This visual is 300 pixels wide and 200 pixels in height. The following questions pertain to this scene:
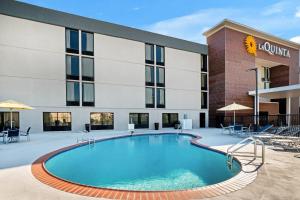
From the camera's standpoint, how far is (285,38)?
2764 cm

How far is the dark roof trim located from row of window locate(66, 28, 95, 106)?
83 cm

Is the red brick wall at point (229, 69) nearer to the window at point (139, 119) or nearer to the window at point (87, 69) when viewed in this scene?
the window at point (139, 119)

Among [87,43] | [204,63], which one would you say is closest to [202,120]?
[204,63]

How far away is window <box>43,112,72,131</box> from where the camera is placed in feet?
57.7

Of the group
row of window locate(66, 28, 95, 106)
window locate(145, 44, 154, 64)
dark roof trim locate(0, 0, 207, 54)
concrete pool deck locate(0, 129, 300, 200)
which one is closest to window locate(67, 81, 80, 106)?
row of window locate(66, 28, 95, 106)

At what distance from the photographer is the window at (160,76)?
2319cm

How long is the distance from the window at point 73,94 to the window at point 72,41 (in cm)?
303

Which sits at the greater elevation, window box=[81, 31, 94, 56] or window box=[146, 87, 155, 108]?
window box=[81, 31, 94, 56]

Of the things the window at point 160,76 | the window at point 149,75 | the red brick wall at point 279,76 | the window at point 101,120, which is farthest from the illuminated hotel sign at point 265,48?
the window at point 101,120

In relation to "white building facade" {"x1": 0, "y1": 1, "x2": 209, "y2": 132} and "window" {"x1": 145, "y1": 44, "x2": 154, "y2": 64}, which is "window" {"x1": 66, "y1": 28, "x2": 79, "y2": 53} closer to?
"white building facade" {"x1": 0, "y1": 1, "x2": 209, "y2": 132}

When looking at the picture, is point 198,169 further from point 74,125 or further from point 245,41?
point 245,41

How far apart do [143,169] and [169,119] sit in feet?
55.0

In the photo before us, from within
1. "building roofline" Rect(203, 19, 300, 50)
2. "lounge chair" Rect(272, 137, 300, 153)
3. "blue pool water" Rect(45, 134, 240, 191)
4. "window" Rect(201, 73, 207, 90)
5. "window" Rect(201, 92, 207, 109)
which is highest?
"building roofline" Rect(203, 19, 300, 50)

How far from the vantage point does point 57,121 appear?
59.1 feet
